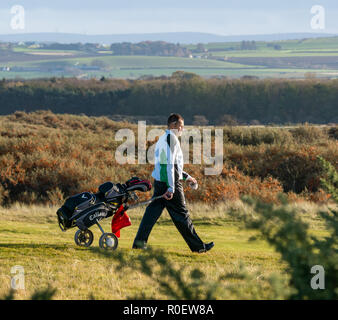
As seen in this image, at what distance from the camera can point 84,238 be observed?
9.55m

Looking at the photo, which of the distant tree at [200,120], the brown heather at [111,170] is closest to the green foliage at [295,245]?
the brown heather at [111,170]

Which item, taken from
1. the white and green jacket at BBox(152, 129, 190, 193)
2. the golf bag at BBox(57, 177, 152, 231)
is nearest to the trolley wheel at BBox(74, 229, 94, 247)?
the golf bag at BBox(57, 177, 152, 231)

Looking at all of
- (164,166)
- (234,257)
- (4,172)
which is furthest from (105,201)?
(4,172)

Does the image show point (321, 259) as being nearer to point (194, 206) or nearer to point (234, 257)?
point (234, 257)

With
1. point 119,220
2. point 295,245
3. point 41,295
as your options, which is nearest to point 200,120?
point 119,220

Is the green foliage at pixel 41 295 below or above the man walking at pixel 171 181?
above

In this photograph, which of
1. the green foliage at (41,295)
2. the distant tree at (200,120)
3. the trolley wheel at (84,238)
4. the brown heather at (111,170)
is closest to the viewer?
the green foliage at (41,295)

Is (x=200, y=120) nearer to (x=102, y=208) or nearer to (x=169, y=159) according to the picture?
(x=102, y=208)

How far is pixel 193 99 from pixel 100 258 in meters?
78.4

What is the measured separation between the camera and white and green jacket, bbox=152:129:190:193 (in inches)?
333

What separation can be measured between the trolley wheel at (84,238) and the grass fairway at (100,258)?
0.17m

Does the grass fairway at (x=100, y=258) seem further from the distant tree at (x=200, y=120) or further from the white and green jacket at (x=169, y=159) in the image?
the distant tree at (x=200, y=120)

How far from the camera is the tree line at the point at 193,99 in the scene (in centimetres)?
7881
